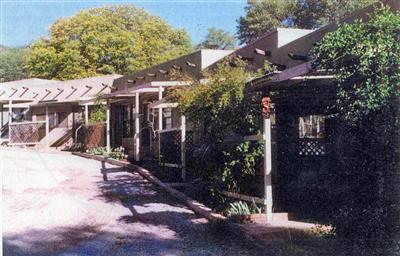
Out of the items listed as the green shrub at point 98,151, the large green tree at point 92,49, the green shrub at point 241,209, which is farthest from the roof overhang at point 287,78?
→ the large green tree at point 92,49

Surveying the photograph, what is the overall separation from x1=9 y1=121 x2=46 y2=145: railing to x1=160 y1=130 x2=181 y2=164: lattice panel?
1247 centimetres

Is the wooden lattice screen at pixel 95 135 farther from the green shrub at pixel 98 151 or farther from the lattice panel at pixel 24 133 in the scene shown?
the lattice panel at pixel 24 133

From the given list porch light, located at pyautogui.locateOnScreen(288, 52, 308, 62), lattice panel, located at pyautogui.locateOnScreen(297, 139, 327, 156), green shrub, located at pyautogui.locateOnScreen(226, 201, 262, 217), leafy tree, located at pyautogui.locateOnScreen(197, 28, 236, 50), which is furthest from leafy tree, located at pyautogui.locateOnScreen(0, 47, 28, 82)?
green shrub, located at pyautogui.locateOnScreen(226, 201, 262, 217)

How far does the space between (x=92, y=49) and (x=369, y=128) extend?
33.7 metres

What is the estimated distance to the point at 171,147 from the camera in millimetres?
13227

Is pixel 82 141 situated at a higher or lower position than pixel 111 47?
lower

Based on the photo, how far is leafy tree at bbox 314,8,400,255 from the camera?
15.0ft

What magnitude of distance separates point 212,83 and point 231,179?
5.33 feet

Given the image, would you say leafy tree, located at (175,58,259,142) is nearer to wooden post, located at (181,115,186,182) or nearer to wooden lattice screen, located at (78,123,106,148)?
wooden post, located at (181,115,186,182)

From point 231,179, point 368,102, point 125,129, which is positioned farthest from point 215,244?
point 125,129

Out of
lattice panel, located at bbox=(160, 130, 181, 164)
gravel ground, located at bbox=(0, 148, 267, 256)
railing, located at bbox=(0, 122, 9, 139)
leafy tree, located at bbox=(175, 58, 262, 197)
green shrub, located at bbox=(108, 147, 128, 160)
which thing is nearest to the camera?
gravel ground, located at bbox=(0, 148, 267, 256)

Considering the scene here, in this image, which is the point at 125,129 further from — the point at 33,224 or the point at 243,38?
the point at 243,38

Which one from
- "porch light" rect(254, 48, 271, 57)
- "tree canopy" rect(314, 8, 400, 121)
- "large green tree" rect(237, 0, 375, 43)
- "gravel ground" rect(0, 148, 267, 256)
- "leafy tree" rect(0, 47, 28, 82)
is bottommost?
"gravel ground" rect(0, 148, 267, 256)

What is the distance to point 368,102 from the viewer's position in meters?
4.64
